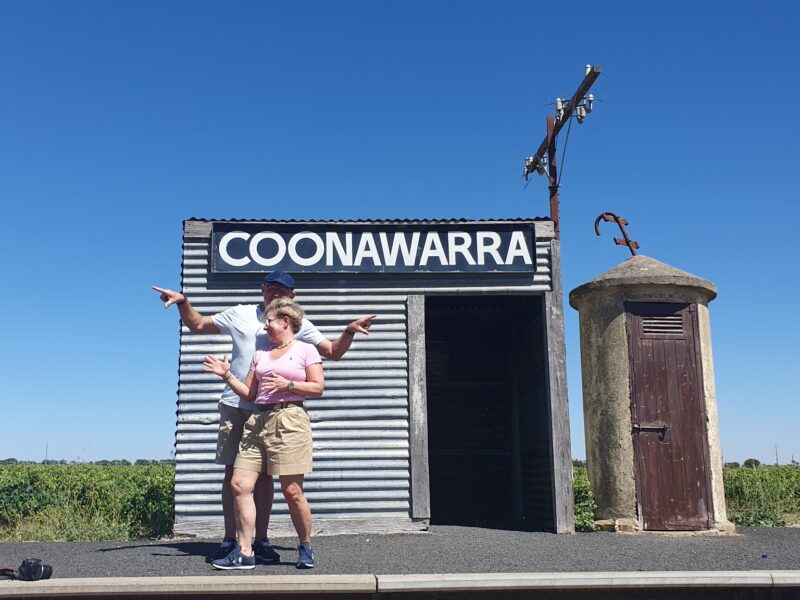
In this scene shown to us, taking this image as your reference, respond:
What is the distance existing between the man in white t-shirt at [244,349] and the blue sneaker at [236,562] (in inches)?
11.6

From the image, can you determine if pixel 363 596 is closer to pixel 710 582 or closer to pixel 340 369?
pixel 710 582

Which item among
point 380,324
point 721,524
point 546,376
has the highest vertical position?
point 380,324

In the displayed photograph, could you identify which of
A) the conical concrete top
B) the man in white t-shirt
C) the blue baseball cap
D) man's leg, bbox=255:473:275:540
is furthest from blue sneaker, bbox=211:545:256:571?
the conical concrete top

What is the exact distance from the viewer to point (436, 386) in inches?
479

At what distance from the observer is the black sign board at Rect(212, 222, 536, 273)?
29.7 ft

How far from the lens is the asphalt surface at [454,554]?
5.83m

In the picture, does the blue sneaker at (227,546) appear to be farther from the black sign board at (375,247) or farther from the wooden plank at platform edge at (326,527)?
the black sign board at (375,247)

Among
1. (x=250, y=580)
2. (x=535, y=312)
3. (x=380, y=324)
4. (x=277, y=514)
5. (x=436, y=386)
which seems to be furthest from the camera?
(x=436, y=386)

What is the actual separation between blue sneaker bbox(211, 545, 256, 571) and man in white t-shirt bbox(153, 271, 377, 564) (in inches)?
11.6

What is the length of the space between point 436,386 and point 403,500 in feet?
12.0

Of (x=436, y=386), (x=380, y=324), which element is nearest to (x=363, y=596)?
(x=380, y=324)

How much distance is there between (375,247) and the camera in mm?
9195

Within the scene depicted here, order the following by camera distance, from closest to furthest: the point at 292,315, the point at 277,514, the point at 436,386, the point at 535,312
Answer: the point at 292,315 < the point at 277,514 < the point at 535,312 < the point at 436,386

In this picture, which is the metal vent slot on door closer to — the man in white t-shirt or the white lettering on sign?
the white lettering on sign
